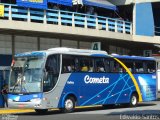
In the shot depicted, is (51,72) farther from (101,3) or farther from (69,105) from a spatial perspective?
(101,3)

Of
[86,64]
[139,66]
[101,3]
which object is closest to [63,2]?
[101,3]

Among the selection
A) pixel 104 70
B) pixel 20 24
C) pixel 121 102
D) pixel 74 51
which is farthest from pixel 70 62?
pixel 20 24

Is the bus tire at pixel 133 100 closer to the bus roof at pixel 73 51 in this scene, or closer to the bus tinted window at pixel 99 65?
the bus tinted window at pixel 99 65

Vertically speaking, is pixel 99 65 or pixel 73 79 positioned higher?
pixel 99 65

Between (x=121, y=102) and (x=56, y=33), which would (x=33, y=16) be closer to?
(x=56, y=33)

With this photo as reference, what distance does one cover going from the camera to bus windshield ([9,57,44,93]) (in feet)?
71.5

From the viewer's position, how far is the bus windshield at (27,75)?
2178cm

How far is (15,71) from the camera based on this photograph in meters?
22.9

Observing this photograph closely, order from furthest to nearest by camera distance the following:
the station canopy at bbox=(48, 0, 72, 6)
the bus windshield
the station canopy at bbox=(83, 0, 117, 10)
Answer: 1. the station canopy at bbox=(83, 0, 117, 10)
2. the station canopy at bbox=(48, 0, 72, 6)
3. the bus windshield

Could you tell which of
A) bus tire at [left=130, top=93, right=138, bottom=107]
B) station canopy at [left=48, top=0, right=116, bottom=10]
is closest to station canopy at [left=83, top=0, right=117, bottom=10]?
station canopy at [left=48, top=0, right=116, bottom=10]

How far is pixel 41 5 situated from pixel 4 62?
455 cm

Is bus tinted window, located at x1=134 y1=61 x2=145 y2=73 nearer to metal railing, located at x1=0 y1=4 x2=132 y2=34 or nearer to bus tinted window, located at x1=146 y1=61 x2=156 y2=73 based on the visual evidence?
bus tinted window, located at x1=146 y1=61 x2=156 y2=73

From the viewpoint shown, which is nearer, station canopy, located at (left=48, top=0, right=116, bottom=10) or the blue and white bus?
the blue and white bus

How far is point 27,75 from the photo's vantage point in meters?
22.2
